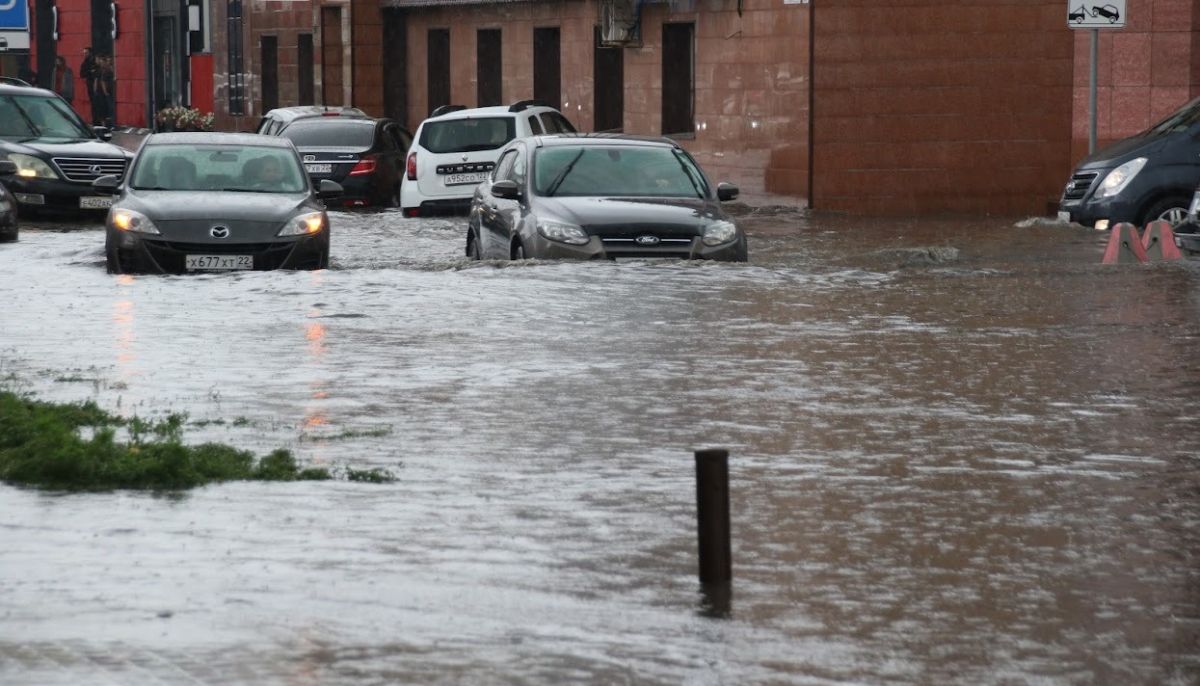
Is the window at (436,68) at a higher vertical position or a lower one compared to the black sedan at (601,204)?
higher

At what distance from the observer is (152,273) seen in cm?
1855

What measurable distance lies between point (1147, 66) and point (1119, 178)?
5.13 metres

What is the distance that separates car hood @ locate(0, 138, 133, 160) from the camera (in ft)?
91.9

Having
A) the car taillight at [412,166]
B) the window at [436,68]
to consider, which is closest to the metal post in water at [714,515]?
the car taillight at [412,166]

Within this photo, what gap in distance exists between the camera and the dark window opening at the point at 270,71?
48.9 m

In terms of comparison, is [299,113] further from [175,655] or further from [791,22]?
[175,655]

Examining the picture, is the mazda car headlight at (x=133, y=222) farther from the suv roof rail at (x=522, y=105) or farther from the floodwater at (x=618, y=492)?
the suv roof rail at (x=522, y=105)

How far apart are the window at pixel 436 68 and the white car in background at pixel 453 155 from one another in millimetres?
12443

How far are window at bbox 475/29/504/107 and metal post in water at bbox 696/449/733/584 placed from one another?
33279 millimetres

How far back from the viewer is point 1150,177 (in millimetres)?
23031

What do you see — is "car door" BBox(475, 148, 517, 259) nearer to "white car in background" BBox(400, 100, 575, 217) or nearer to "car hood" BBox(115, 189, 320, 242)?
→ "car hood" BBox(115, 189, 320, 242)

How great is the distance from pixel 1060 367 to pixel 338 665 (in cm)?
777

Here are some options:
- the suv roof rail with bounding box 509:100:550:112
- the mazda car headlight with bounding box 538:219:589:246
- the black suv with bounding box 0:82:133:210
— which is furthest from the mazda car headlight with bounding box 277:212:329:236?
the suv roof rail with bounding box 509:100:550:112

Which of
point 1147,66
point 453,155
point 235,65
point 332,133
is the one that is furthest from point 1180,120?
point 235,65
